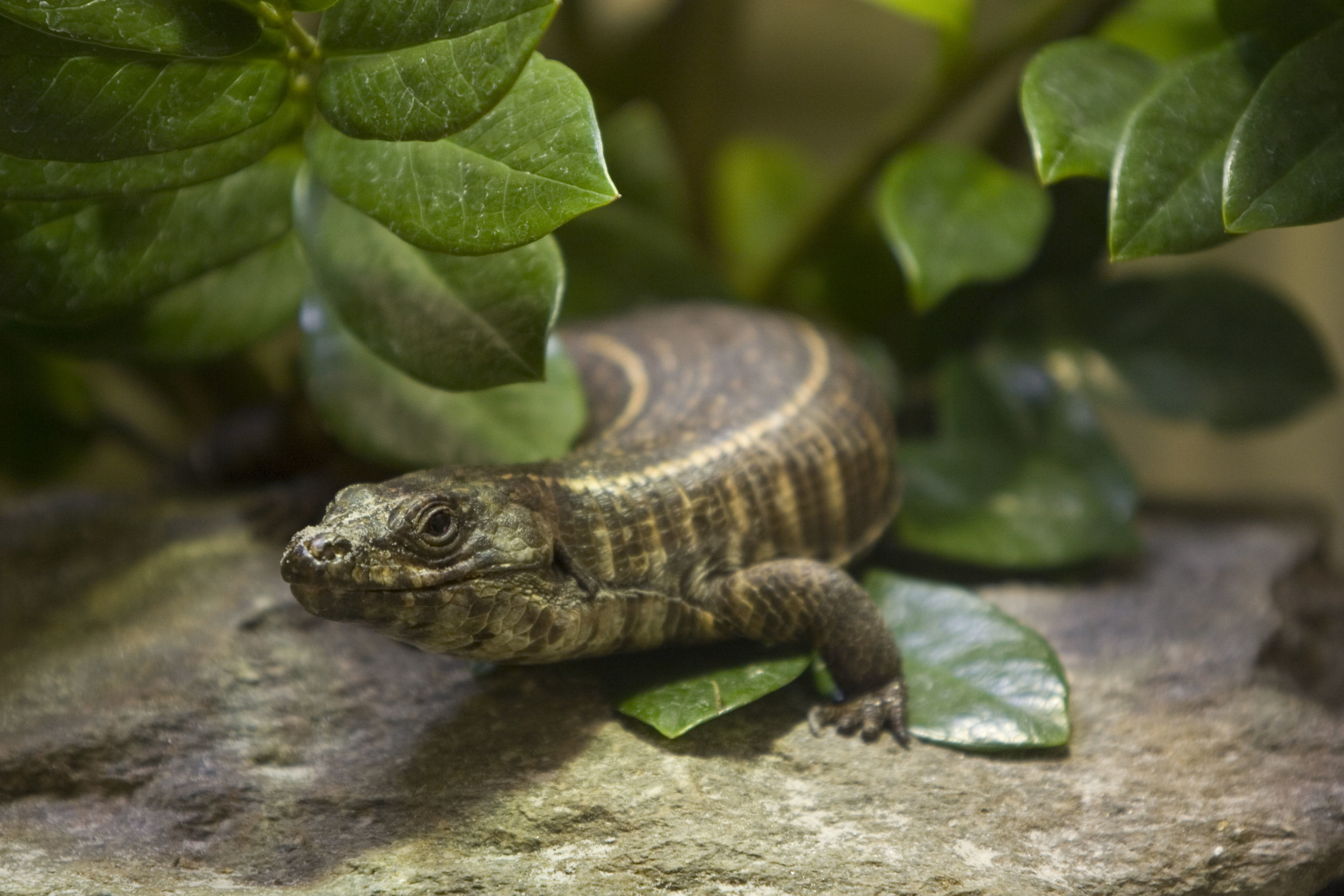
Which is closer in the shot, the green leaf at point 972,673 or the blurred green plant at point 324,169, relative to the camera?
the blurred green plant at point 324,169

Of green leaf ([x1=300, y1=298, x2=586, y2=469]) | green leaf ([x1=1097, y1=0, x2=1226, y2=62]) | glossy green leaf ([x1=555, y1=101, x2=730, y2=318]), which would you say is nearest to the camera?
green leaf ([x1=300, y1=298, x2=586, y2=469])

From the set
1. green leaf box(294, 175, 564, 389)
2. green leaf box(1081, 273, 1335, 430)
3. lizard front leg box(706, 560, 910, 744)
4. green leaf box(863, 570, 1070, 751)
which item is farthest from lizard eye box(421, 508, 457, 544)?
green leaf box(1081, 273, 1335, 430)

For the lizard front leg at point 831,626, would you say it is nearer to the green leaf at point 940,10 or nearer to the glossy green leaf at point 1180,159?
the glossy green leaf at point 1180,159

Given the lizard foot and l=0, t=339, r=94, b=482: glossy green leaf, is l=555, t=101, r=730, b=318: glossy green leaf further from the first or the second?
the lizard foot

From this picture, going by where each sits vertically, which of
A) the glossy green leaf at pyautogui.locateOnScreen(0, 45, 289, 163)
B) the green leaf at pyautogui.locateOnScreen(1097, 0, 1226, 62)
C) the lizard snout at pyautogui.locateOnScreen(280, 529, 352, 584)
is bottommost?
the lizard snout at pyautogui.locateOnScreen(280, 529, 352, 584)

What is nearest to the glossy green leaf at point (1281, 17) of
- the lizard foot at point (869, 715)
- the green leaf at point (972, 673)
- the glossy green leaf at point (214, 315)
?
the green leaf at point (972, 673)

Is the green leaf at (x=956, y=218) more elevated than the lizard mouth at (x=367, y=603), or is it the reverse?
the green leaf at (x=956, y=218)

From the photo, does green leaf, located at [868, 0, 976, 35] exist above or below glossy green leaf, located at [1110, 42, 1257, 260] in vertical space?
above
